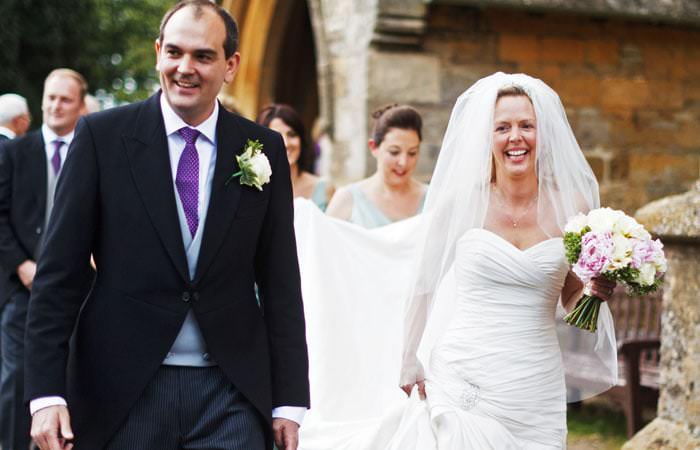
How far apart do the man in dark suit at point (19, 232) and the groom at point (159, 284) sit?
3568 mm

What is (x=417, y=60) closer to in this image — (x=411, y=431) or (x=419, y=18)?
(x=419, y=18)

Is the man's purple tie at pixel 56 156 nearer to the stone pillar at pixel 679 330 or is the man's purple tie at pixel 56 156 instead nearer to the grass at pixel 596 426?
the stone pillar at pixel 679 330

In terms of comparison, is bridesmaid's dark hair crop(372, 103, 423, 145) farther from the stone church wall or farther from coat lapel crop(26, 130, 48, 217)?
the stone church wall

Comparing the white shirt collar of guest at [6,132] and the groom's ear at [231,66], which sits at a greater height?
the white shirt collar of guest at [6,132]

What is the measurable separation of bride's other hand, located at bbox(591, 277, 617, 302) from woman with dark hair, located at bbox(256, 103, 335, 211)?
355cm

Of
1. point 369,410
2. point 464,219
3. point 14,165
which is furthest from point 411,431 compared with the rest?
point 14,165

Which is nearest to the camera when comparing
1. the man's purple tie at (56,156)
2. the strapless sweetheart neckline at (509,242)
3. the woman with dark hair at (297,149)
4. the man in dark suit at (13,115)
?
the strapless sweetheart neckline at (509,242)

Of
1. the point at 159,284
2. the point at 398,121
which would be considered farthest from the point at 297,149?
the point at 159,284

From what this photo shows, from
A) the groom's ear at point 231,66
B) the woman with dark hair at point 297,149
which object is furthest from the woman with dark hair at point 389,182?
the groom's ear at point 231,66

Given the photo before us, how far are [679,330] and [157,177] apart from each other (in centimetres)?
293

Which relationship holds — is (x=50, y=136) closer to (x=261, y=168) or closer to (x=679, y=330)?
(x=261, y=168)

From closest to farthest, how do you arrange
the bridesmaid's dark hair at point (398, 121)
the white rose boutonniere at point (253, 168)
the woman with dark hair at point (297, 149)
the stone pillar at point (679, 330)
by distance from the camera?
the white rose boutonniere at point (253, 168) → the stone pillar at point (679, 330) → the bridesmaid's dark hair at point (398, 121) → the woman with dark hair at point (297, 149)

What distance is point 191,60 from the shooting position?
324 cm

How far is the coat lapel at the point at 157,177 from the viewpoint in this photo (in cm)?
317
